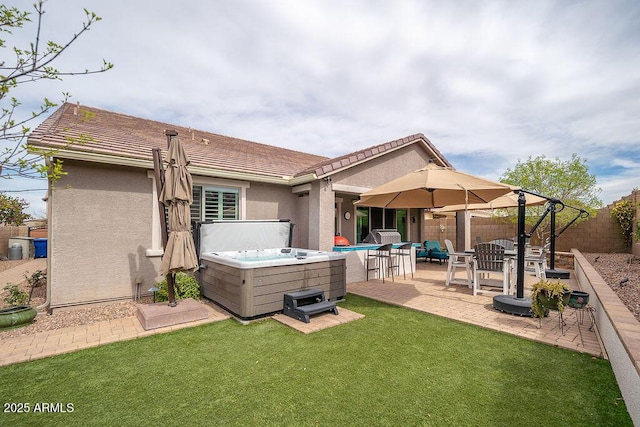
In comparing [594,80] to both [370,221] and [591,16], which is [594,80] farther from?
[370,221]

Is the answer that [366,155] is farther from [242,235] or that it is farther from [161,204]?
[161,204]

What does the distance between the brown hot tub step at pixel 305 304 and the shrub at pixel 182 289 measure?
249cm

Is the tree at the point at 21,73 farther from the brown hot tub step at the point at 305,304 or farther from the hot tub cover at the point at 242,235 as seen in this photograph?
the hot tub cover at the point at 242,235

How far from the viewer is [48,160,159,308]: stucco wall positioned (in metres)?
6.33

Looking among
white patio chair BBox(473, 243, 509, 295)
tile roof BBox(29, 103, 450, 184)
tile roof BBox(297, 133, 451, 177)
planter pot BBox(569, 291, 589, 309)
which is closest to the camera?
planter pot BBox(569, 291, 589, 309)

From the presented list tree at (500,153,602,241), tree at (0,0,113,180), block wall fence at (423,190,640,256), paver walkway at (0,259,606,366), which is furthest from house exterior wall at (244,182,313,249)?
tree at (500,153,602,241)

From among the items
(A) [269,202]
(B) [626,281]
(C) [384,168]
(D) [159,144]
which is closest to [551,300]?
(B) [626,281]

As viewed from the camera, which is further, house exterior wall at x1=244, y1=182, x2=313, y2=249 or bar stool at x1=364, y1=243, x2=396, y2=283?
bar stool at x1=364, y1=243, x2=396, y2=283

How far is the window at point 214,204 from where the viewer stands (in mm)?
8297

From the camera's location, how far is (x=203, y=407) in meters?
3.10

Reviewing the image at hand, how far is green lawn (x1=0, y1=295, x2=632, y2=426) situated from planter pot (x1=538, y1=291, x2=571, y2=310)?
843 millimetres

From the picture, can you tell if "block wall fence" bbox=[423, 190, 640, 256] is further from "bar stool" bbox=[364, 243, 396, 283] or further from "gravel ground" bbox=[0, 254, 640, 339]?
"gravel ground" bbox=[0, 254, 640, 339]

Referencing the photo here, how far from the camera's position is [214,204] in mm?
8539

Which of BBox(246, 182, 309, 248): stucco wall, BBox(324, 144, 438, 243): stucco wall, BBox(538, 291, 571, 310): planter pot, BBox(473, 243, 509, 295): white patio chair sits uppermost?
BBox(324, 144, 438, 243): stucco wall
